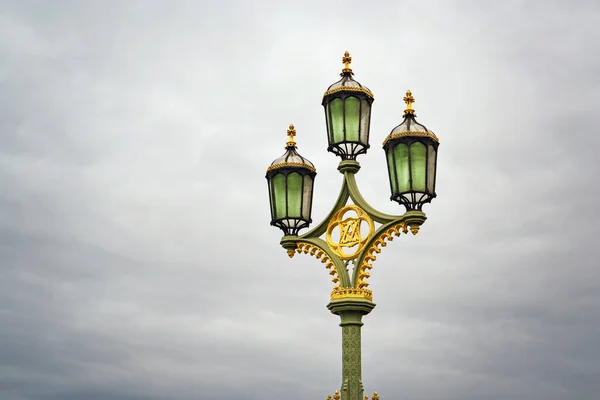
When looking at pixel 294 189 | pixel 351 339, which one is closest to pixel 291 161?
pixel 294 189

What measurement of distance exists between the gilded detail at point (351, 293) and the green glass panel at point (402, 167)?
1.60 m

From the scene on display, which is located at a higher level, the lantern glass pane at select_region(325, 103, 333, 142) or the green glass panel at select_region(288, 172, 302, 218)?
the lantern glass pane at select_region(325, 103, 333, 142)

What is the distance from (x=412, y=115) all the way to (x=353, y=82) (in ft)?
4.47

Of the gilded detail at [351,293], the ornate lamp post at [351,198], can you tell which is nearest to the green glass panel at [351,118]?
the ornate lamp post at [351,198]

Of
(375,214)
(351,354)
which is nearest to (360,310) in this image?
(351,354)

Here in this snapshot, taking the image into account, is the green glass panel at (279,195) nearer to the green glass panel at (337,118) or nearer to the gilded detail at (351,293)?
the green glass panel at (337,118)

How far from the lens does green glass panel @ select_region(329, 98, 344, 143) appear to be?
13.7 meters

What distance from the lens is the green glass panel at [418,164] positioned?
12469 millimetres

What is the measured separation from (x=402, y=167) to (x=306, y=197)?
6.33 feet

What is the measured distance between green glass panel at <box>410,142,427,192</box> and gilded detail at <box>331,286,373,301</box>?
1.71 m

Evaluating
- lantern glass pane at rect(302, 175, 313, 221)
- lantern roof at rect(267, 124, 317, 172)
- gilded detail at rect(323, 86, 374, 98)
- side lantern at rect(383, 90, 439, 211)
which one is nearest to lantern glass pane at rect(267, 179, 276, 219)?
lantern roof at rect(267, 124, 317, 172)

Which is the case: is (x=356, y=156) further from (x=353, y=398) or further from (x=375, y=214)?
(x=353, y=398)

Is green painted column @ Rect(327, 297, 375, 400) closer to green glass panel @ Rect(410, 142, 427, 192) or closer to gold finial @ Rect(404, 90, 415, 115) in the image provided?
green glass panel @ Rect(410, 142, 427, 192)

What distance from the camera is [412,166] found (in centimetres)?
1252
